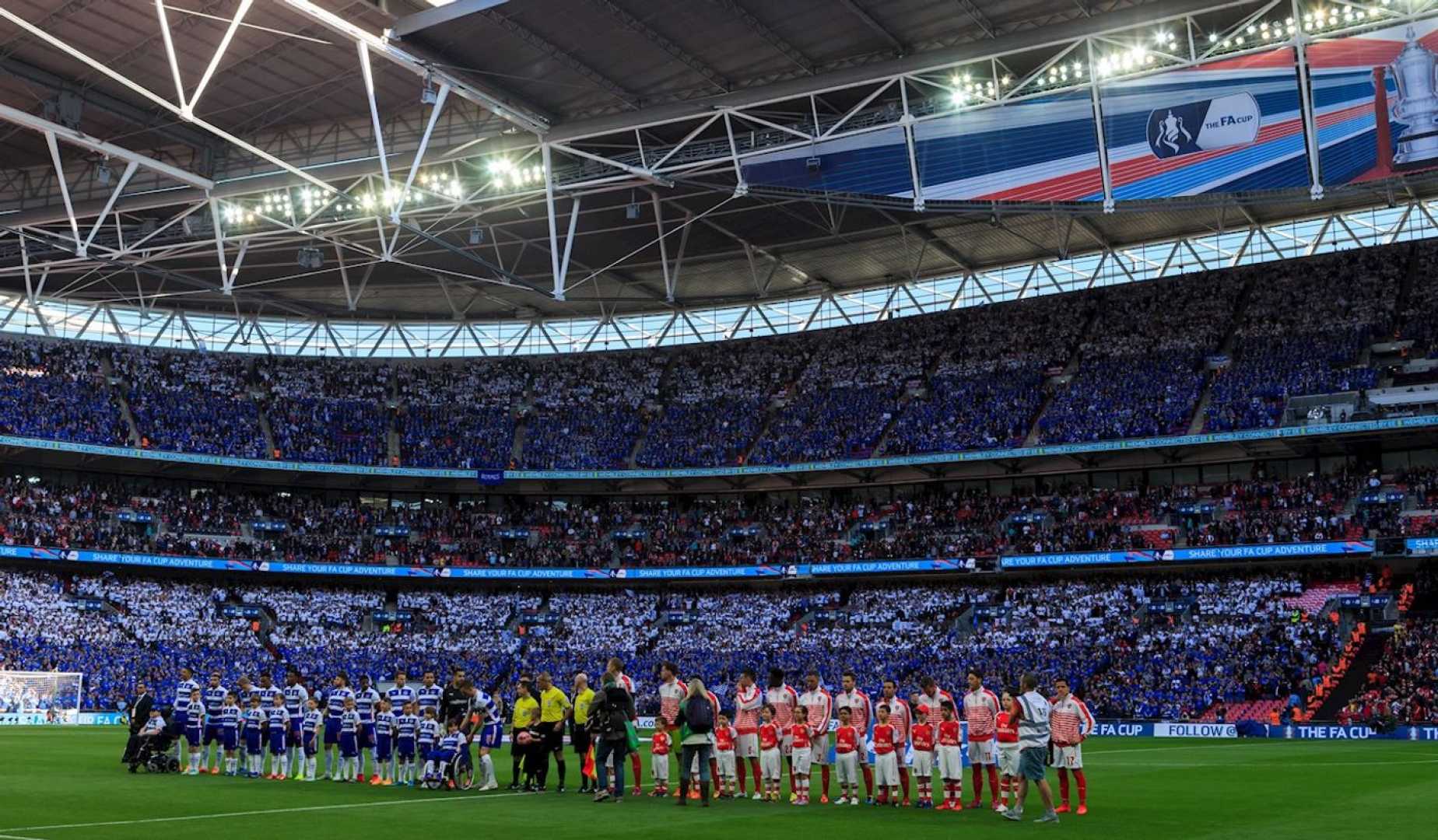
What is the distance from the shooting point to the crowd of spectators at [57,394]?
57.5 meters

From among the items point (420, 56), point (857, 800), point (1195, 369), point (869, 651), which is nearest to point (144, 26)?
point (420, 56)

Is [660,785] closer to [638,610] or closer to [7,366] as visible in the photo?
[638,610]

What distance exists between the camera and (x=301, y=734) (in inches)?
917

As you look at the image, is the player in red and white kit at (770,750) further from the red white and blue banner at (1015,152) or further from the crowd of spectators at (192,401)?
the crowd of spectators at (192,401)

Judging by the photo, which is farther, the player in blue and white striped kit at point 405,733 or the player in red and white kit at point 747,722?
the player in blue and white striped kit at point 405,733

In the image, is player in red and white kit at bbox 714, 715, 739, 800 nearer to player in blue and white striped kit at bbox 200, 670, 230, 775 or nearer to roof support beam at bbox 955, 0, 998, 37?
player in blue and white striped kit at bbox 200, 670, 230, 775

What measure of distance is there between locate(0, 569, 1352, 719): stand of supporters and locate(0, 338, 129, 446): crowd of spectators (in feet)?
20.3

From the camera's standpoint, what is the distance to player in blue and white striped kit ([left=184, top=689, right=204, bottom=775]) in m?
24.2

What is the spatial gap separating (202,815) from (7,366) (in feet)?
167

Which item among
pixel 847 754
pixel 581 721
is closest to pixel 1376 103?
pixel 847 754

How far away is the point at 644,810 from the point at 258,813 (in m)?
4.87

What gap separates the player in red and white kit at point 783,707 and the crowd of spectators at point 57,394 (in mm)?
47263

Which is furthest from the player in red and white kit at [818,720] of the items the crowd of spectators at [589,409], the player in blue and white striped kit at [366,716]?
the crowd of spectators at [589,409]

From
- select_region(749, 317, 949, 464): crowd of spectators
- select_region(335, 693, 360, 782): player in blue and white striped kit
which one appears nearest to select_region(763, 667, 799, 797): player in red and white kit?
select_region(335, 693, 360, 782): player in blue and white striped kit
